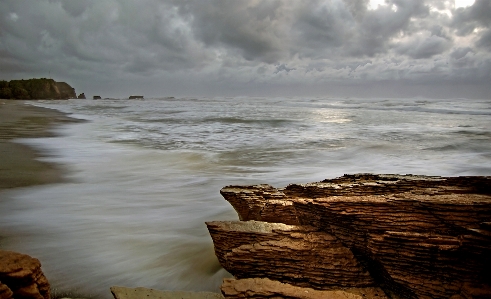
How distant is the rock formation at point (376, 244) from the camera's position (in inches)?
90.0

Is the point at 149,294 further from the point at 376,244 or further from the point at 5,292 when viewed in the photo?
the point at 376,244

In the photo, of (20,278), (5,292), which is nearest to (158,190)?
(20,278)

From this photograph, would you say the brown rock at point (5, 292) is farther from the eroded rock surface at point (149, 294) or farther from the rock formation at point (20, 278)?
the eroded rock surface at point (149, 294)

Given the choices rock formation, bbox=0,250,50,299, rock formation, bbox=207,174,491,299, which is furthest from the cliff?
rock formation, bbox=207,174,491,299

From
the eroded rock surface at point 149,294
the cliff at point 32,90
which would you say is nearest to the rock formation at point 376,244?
the eroded rock surface at point 149,294

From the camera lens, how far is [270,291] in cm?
230

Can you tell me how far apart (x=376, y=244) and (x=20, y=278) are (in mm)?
2811

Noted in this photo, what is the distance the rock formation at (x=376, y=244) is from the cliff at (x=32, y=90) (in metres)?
86.5

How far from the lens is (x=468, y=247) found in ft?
7.30

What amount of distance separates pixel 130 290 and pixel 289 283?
1.41 m

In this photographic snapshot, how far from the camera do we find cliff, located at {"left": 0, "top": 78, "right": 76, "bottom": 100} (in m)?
69.8

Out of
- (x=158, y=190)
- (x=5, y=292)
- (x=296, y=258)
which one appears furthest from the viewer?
(x=158, y=190)

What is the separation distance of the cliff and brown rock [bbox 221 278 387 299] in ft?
284

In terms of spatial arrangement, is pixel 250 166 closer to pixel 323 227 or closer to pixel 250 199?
pixel 250 199
